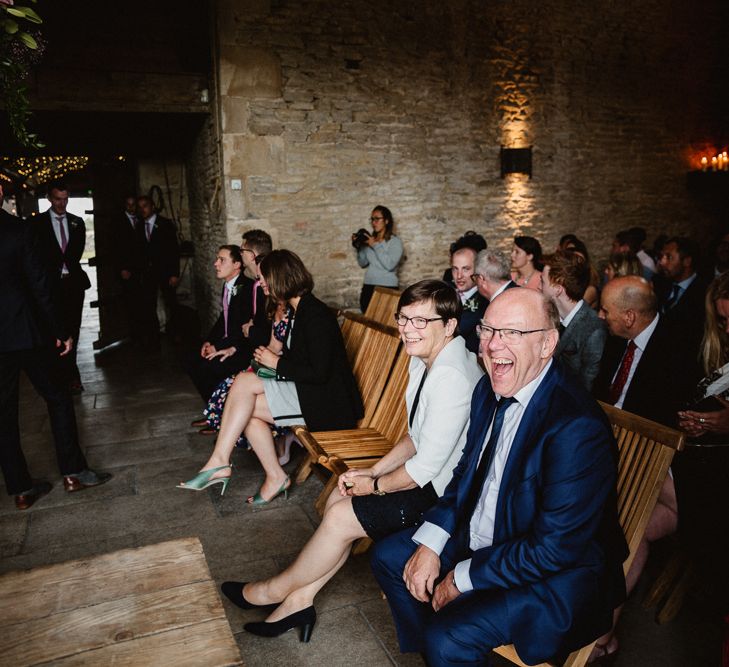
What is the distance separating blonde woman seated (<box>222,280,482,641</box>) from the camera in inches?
89.7

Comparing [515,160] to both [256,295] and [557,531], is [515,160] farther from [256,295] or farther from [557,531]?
[557,531]

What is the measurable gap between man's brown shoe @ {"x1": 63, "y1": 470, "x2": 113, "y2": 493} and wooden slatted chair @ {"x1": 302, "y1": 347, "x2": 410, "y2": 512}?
151 cm

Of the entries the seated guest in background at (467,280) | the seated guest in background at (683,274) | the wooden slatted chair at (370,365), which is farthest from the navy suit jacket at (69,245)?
the seated guest in background at (683,274)

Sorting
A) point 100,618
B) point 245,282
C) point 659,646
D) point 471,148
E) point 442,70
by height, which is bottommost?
point 659,646

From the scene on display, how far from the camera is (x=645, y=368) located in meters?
2.67

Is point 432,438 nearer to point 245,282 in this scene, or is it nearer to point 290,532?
point 290,532

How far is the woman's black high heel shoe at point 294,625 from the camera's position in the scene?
93.4 inches

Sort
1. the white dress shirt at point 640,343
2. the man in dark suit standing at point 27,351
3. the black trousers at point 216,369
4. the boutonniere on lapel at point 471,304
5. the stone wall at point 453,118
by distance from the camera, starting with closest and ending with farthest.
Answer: the white dress shirt at point 640,343, the man in dark suit standing at point 27,351, the boutonniere on lapel at point 471,304, the black trousers at point 216,369, the stone wall at point 453,118

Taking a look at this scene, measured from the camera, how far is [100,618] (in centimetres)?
158

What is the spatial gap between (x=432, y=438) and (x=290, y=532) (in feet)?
4.25

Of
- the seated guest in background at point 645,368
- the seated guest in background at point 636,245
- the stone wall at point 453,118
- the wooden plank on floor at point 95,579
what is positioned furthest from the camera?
the stone wall at point 453,118

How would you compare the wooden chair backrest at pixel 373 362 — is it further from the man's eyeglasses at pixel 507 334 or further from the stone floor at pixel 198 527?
the man's eyeglasses at pixel 507 334

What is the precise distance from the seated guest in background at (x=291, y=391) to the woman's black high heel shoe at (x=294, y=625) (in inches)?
45.0

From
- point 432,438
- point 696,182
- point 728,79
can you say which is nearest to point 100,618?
point 432,438
